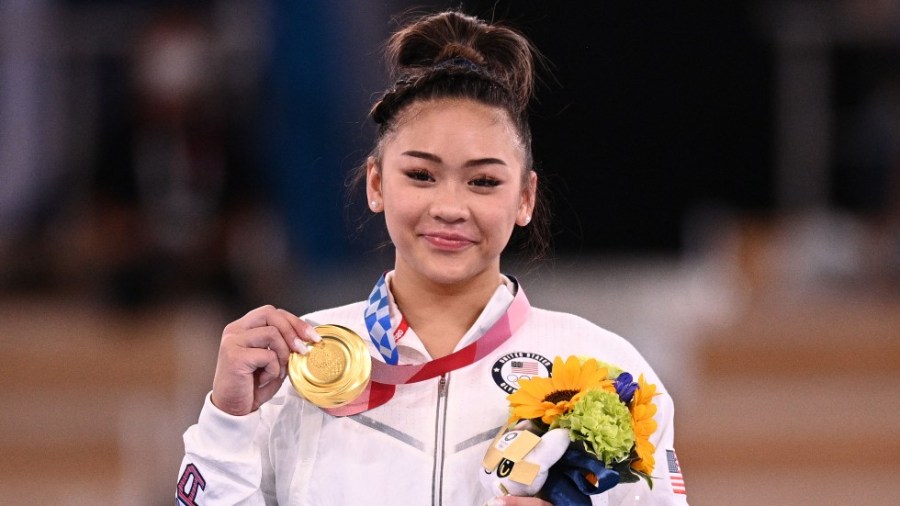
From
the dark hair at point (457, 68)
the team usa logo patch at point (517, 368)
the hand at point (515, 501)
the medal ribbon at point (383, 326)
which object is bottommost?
the hand at point (515, 501)

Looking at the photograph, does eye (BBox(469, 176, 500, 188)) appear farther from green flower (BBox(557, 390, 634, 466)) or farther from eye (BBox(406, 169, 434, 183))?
green flower (BBox(557, 390, 634, 466))

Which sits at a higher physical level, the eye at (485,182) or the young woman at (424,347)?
the eye at (485,182)

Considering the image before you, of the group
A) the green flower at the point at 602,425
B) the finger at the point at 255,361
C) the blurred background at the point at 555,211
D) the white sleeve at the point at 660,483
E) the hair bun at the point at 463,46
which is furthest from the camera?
the blurred background at the point at 555,211

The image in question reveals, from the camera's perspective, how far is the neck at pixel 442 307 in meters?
2.33

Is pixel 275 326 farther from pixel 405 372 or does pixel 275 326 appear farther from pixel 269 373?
pixel 405 372

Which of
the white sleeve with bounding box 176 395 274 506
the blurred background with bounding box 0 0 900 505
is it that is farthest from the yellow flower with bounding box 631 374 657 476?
the blurred background with bounding box 0 0 900 505

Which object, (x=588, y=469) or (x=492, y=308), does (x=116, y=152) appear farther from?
(x=588, y=469)

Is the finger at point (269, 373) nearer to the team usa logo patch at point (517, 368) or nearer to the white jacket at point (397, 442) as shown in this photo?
the white jacket at point (397, 442)

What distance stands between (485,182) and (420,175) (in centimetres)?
10

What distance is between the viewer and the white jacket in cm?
215

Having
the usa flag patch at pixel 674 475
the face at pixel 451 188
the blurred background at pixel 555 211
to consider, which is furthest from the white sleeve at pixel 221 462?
the blurred background at pixel 555 211

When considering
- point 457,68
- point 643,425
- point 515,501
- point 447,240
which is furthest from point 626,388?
point 457,68

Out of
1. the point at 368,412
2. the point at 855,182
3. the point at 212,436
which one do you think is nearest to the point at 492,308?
the point at 368,412

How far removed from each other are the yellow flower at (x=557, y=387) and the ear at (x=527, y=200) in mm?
317
